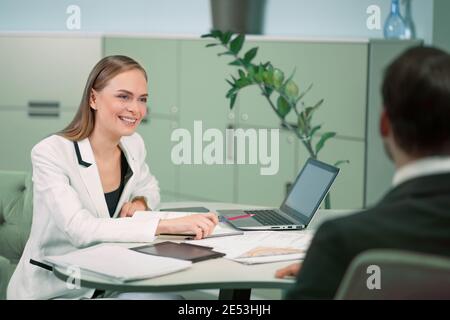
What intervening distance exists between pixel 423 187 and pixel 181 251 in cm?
78

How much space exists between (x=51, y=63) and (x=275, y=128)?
49.9 inches

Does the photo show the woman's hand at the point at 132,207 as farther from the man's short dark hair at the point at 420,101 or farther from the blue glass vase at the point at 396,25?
the blue glass vase at the point at 396,25

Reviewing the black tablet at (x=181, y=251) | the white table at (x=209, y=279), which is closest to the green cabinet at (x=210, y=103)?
the black tablet at (x=181, y=251)

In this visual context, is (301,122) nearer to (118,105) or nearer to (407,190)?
(118,105)

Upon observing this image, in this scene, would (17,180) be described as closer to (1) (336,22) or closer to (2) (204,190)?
(2) (204,190)

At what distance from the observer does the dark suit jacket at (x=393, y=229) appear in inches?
39.9

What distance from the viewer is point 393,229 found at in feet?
3.31

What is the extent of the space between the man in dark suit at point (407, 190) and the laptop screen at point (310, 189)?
859 mm

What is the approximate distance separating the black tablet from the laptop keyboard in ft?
1.11

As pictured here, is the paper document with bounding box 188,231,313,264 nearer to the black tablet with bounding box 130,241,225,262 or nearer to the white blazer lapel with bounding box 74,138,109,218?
the black tablet with bounding box 130,241,225,262

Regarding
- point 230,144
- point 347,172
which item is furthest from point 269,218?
point 230,144

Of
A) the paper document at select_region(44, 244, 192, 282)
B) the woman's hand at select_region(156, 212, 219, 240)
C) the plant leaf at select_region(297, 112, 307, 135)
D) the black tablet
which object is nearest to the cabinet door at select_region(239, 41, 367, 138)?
the plant leaf at select_region(297, 112, 307, 135)

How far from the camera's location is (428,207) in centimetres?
102

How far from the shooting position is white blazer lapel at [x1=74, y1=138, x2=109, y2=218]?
6.74 feet
